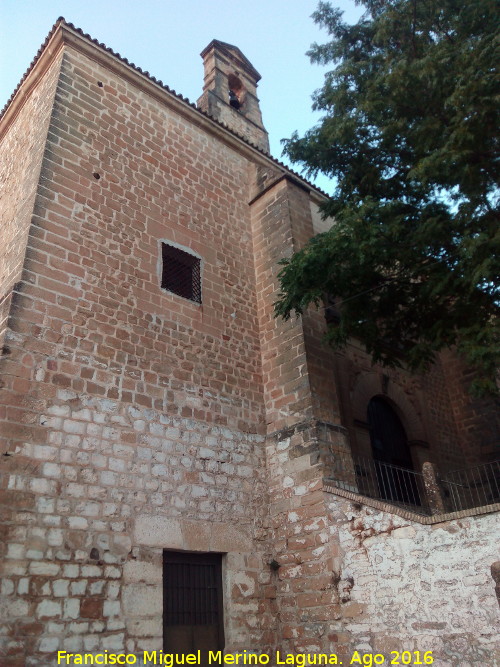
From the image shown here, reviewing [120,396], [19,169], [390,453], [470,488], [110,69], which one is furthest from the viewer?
[470,488]

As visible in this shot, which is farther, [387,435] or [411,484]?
[387,435]

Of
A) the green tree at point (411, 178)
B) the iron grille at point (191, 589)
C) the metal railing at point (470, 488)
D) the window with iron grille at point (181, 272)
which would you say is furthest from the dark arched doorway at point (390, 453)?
the window with iron grille at point (181, 272)

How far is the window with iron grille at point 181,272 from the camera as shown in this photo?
7.99 metres

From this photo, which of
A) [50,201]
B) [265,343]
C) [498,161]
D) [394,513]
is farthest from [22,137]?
[394,513]

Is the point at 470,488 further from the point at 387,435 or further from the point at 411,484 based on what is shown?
the point at 387,435

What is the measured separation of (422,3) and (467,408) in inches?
319

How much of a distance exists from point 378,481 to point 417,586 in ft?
11.0

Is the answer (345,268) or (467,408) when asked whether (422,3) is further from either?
(467,408)

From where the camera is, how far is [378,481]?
352 inches

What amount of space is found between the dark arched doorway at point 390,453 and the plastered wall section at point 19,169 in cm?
635

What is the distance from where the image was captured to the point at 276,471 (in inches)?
300

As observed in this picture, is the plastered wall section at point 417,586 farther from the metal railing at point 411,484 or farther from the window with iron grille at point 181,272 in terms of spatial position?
the window with iron grille at point 181,272

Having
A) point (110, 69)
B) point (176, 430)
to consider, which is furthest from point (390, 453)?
point (110, 69)

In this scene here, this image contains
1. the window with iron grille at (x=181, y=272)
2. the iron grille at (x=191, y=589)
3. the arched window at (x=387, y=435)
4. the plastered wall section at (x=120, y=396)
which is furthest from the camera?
the arched window at (x=387, y=435)
